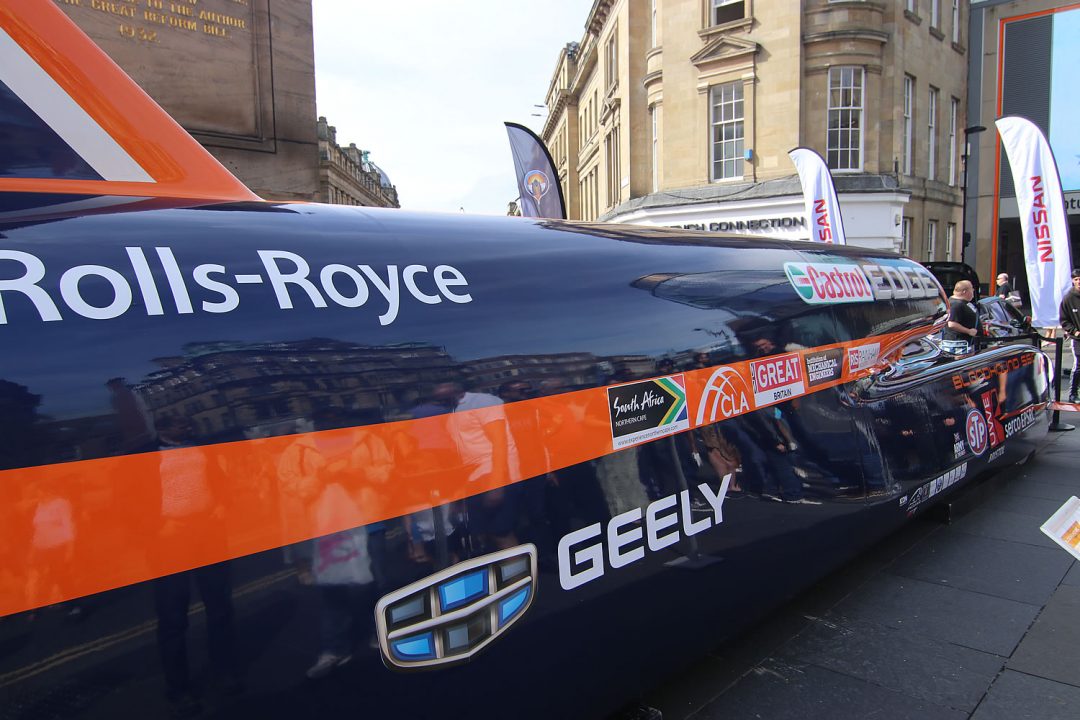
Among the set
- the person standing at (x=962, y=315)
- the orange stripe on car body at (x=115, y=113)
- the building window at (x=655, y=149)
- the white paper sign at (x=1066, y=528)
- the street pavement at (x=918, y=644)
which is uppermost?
the building window at (x=655, y=149)

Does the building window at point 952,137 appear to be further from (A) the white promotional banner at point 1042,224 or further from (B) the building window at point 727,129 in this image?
(A) the white promotional banner at point 1042,224

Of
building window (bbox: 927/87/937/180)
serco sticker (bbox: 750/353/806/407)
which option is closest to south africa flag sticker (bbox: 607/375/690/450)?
serco sticker (bbox: 750/353/806/407)

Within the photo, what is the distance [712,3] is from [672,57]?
5.98ft

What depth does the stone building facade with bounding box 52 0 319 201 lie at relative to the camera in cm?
534

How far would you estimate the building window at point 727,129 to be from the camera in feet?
65.8

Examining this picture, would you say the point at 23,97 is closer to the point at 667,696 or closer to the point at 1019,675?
the point at 667,696

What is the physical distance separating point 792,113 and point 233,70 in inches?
671

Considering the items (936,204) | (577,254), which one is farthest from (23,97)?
(936,204)

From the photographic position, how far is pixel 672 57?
2088 centimetres

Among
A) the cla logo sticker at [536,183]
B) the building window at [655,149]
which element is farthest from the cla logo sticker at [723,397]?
the building window at [655,149]

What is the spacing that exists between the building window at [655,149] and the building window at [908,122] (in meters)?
7.17

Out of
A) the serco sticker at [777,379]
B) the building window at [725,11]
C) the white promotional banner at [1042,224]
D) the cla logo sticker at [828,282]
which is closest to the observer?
the serco sticker at [777,379]

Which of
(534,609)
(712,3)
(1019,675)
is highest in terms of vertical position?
(712,3)

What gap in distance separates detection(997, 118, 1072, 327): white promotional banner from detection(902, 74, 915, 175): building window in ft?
45.7
